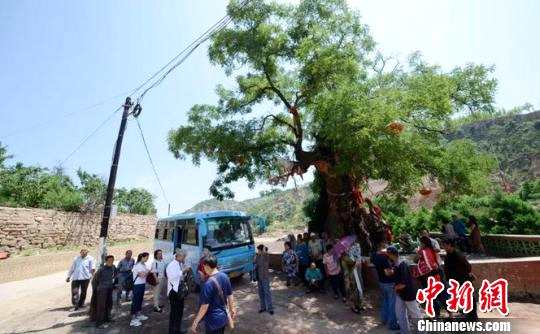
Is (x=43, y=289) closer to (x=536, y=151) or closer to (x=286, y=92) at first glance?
(x=286, y=92)

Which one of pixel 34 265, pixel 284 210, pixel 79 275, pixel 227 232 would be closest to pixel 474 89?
pixel 227 232

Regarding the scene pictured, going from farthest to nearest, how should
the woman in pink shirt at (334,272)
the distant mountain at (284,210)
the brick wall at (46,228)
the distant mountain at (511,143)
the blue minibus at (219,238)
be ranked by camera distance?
1. the distant mountain at (284,210)
2. the distant mountain at (511,143)
3. the brick wall at (46,228)
4. the blue minibus at (219,238)
5. the woman in pink shirt at (334,272)

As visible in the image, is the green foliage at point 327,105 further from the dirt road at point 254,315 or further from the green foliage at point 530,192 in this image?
the green foliage at point 530,192

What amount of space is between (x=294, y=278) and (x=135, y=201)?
3677 cm

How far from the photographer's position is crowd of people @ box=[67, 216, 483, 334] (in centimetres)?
497

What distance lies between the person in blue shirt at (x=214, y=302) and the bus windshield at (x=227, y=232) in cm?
596

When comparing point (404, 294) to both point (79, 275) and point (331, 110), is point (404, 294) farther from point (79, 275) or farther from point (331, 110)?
point (79, 275)

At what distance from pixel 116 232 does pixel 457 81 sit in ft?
95.2

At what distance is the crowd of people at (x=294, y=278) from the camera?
497 cm

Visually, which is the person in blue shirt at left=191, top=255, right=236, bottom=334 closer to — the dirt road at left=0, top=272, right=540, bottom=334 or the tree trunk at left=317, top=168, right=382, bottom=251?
the dirt road at left=0, top=272, right=540, bottom=334

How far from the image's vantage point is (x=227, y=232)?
11586 millimetres

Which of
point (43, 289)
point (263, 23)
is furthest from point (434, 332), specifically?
point (43, 289)

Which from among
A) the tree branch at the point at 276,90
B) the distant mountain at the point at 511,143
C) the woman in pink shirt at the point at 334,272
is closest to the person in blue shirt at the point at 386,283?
the woman in pink shirt at the point at 334,272

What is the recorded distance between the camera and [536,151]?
3180cm
